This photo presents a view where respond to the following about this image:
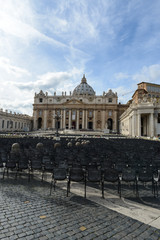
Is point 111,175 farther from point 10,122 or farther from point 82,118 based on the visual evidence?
point 82,118

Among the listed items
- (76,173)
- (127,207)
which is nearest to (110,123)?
(76,173)

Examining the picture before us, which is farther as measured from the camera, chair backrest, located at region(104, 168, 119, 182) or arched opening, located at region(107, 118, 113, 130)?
arched opening, located at region(107, 118, 113, 130)

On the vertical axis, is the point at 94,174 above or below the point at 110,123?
below

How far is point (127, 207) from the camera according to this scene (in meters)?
4.59

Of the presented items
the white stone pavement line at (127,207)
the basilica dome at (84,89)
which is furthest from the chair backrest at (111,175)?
the basilica dome at (84,89)

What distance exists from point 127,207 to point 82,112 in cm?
7478

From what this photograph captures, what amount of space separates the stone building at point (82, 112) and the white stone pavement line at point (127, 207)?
70902 millimetres

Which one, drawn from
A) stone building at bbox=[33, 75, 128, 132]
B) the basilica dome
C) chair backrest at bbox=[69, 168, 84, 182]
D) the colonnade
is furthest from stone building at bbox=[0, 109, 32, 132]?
chair backrest at bbox=[69, 168, 84, 182]

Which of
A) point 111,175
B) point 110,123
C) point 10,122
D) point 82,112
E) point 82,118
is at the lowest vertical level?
point 111,175

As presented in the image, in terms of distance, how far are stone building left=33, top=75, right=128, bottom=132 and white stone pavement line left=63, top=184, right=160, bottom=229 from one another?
70.9 m

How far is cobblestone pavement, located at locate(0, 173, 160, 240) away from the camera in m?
3.23

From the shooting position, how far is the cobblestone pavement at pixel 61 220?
10.6ft

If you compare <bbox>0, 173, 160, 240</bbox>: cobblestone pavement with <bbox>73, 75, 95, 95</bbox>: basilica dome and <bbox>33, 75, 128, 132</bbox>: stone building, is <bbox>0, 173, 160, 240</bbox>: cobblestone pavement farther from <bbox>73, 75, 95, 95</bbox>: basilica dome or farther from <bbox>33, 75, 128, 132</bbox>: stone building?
<bbox>73, 75, 95, 95</bbox>: basilica dome

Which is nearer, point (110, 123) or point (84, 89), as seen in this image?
point (110, 123)
